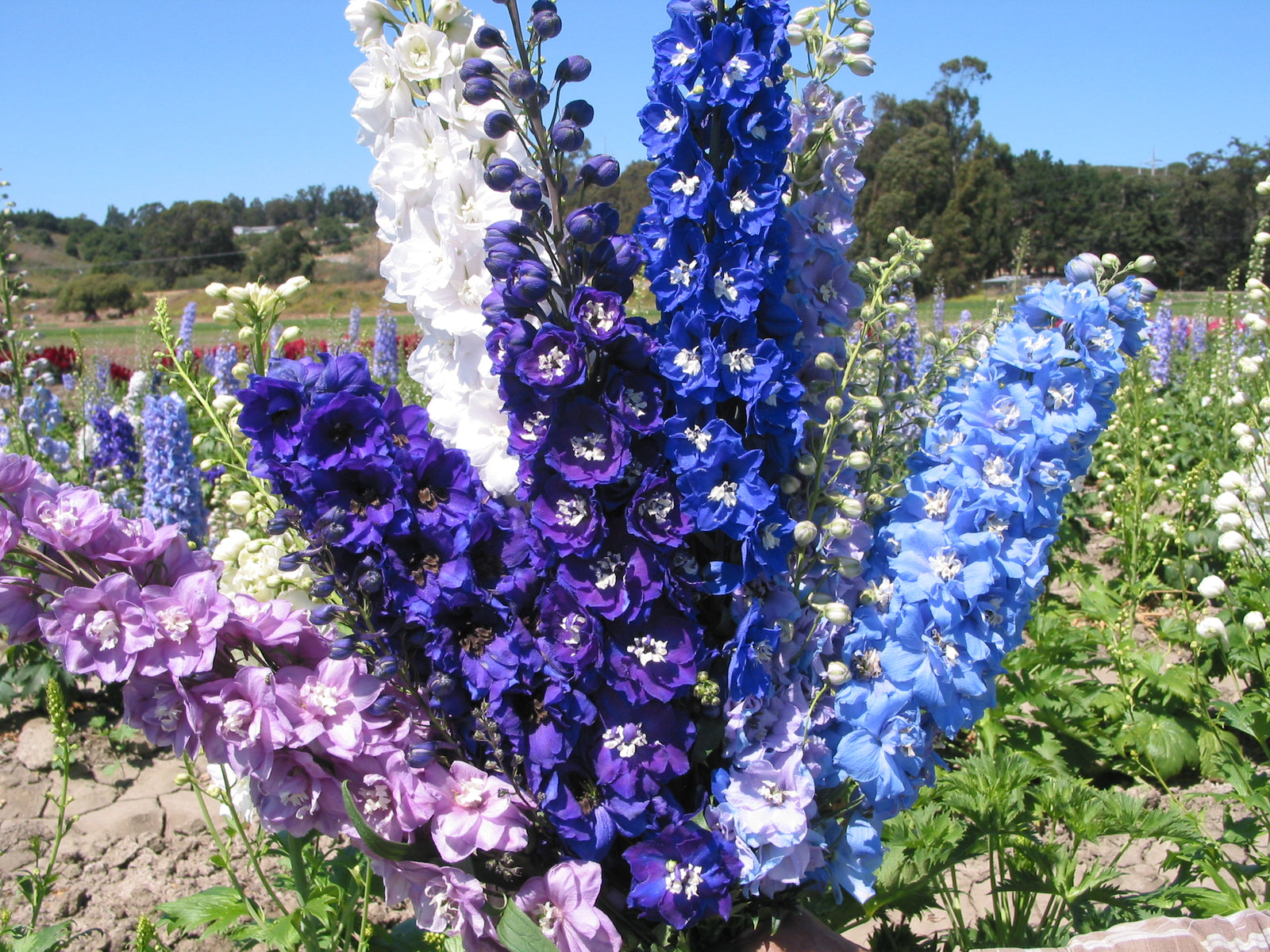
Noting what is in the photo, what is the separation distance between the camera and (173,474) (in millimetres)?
3768

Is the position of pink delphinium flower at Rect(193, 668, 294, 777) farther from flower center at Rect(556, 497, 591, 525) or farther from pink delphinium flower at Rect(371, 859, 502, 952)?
flower center at Rect(556, 497, 591, 525)

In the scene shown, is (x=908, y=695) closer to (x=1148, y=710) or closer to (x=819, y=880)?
(x=819, y=880)

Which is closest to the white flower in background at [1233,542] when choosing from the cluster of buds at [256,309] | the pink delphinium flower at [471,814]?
the pink delphinium flower at [471,814]

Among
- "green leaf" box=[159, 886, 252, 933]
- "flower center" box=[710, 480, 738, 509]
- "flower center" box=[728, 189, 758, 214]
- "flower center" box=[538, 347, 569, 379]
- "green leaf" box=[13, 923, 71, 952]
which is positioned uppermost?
"flower center" box=[728, 189, 758, 214]

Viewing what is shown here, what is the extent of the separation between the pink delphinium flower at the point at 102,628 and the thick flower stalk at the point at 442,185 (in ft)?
1.76

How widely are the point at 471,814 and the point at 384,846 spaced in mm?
140

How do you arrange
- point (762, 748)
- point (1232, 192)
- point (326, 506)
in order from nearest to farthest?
point (326, 506), point (762, 748), point (1232, 192)

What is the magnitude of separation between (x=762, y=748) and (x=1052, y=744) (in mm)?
2029

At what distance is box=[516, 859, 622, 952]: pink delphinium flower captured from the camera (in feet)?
4.50

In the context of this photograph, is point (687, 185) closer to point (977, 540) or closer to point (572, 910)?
point (977, 540)

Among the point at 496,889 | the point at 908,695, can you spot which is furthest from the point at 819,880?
the point at 496,889

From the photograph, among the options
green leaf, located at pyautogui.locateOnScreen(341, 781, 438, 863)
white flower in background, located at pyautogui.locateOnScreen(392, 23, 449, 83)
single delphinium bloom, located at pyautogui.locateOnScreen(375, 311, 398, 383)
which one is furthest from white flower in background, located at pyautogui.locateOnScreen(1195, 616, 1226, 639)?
single delphinium bloom, located at pyautogui.locateOnScreen(375, 311, 398, 383)

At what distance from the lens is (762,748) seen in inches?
55.7

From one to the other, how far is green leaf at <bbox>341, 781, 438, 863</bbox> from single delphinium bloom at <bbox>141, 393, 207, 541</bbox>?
2.69m
